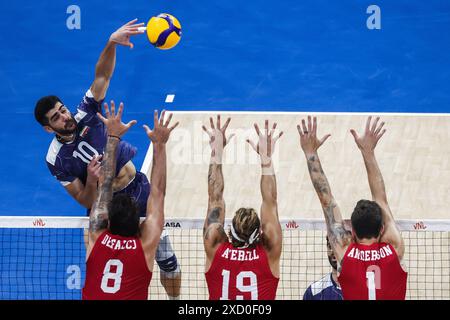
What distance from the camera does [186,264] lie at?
50.5ft

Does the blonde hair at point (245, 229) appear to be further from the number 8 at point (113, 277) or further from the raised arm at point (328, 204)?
the number 8 at point (113, 277)

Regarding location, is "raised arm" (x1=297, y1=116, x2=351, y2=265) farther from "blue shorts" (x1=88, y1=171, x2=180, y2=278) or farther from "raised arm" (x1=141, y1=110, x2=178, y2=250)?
"blue shorts" (x1=88, y1=171, x2=180, y2=278)

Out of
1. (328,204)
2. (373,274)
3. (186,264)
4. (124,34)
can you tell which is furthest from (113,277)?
(186,264)

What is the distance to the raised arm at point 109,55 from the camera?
12.1 m

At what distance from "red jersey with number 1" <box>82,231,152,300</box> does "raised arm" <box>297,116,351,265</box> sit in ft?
6.34

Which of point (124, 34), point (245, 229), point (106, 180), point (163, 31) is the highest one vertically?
point (163, 31)

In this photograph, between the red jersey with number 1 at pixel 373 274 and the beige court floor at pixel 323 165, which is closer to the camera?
the red jersey with number 1 at pixel 373 274

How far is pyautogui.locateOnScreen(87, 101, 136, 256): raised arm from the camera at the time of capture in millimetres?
9961

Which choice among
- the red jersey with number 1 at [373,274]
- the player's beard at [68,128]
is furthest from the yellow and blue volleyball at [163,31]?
the red jersey with number 1 at [373,274]

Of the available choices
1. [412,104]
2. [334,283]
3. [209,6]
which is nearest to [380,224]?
[334,283]

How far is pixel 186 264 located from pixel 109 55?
4370 mm

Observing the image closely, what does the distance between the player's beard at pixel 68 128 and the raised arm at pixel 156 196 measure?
7.47 ft

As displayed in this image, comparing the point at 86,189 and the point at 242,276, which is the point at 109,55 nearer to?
the point at 86,189
